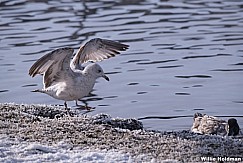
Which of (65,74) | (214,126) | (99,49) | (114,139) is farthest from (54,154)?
(99,49)

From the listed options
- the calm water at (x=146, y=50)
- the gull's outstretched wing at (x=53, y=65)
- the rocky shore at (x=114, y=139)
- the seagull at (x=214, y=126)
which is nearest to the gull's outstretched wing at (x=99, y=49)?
the gull's outstretched wing at (x=53, y=65)

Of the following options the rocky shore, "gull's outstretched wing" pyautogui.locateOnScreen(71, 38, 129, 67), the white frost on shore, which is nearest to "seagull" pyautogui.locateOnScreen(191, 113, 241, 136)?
the rocky shore

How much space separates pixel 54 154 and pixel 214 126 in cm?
348

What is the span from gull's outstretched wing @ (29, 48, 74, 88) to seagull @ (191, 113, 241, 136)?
2.03 m

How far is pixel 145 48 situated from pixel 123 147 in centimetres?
945

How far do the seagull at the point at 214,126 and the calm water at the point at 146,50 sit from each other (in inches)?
31.1

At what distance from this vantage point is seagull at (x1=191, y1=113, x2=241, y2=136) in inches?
395

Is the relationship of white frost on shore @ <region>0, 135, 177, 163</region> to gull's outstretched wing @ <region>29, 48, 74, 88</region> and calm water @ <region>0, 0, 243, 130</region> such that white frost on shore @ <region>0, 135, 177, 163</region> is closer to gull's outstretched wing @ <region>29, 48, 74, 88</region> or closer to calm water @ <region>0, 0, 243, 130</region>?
gull's outstretched wing @ <region>29, 48, 74, 88</region>

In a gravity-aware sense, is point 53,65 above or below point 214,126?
above

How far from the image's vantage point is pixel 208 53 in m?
16.2

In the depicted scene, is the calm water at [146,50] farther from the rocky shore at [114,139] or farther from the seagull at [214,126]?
the rocky shore at [114,139]

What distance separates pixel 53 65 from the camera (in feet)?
34.9

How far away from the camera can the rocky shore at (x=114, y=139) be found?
25.0 ft

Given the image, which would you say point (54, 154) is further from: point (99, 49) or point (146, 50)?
point (146, 50)
